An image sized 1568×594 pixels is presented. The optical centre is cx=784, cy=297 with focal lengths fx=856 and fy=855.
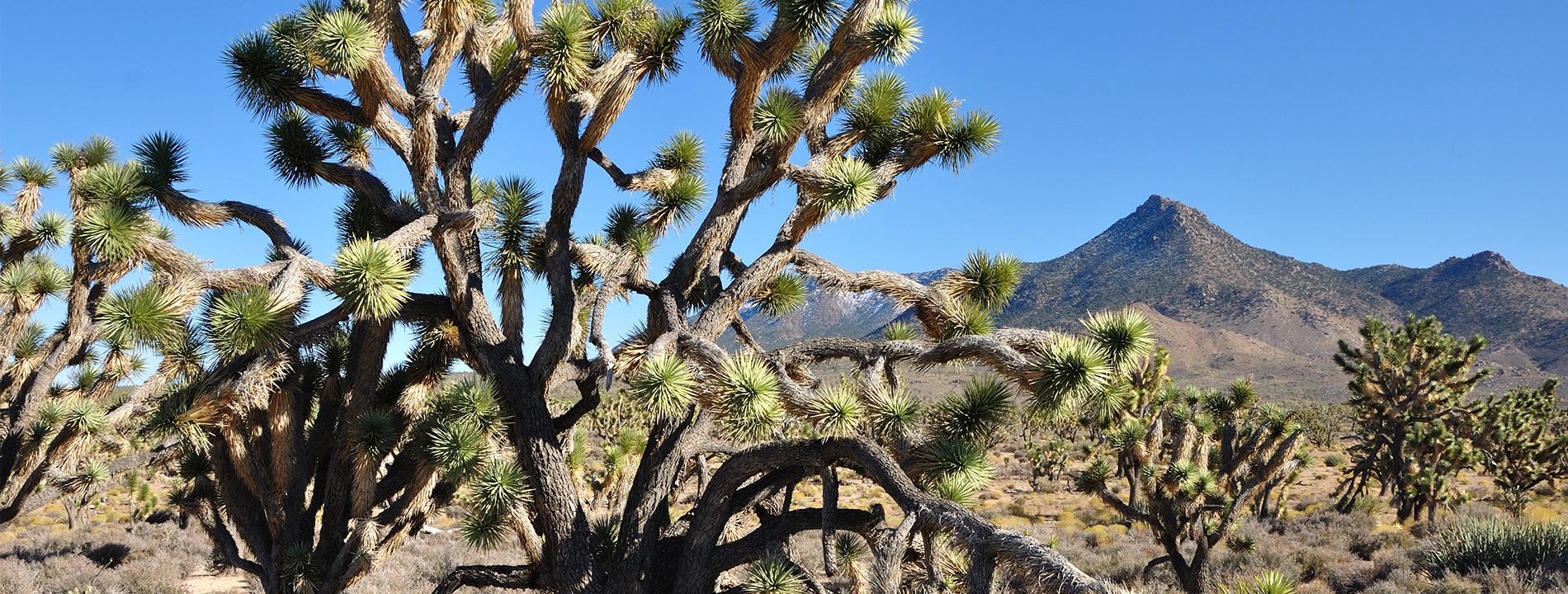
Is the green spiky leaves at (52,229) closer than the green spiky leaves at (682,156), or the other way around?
the green spiky leaves at (682,156)

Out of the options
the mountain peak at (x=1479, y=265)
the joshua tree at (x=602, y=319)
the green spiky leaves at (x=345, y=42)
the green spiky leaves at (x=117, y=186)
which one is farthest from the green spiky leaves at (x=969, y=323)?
the mountain peak at (x=1479, y=265)

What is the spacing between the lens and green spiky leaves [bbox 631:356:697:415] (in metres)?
4.74

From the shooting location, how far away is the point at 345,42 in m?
5.40

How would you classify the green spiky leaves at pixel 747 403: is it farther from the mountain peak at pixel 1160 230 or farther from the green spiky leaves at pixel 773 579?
the mountain peak at pixel 1160 230

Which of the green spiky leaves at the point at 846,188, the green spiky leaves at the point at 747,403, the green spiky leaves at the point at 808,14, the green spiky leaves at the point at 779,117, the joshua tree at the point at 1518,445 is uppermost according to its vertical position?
the green spiky leaves at the point at 808,14

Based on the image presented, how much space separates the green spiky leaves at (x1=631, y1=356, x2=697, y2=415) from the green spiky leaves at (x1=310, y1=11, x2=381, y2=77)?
109 inches

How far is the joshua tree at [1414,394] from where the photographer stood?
17000mm

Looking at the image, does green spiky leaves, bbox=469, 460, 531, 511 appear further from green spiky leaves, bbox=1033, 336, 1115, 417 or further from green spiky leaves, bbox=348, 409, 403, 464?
green spiky leaves, bbox=1033, 336, 1115, 417

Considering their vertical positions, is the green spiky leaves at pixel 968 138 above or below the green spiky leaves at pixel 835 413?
Result: above

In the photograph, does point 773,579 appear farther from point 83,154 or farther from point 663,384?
point 83,154

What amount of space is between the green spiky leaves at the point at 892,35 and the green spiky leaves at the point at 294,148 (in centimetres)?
441

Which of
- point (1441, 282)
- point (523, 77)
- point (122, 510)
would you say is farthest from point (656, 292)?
point (1441, 282)

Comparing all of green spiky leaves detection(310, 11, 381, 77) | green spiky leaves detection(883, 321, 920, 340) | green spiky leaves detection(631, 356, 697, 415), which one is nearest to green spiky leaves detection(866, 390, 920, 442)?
green spiky leaves detection(631, 356, 697, 415)

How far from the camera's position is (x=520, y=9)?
620cm
